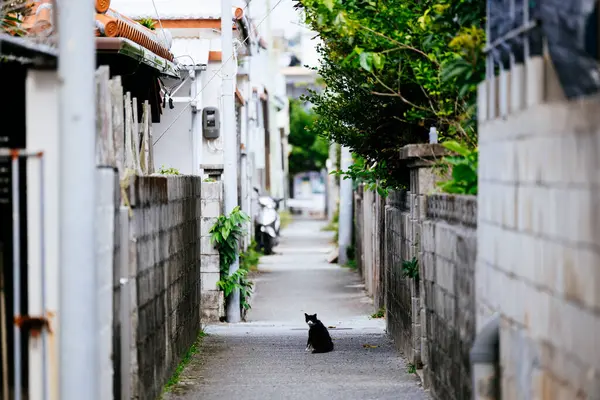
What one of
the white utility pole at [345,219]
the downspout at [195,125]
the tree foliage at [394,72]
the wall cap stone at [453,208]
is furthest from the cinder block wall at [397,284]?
the white utility pole at [345,219]

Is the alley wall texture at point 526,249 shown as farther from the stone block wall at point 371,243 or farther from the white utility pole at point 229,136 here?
the white utility pole at point 229,136

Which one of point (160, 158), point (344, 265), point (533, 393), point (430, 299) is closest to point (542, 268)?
point (533, 393)

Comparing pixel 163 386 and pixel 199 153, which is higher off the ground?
pixel 199 153

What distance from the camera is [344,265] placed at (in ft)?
87.8

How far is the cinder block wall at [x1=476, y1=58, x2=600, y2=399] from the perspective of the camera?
13.9ft

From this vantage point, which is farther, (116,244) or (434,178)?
(434,178)

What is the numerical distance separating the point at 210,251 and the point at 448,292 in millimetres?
7684

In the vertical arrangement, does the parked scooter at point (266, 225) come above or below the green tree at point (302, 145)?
below

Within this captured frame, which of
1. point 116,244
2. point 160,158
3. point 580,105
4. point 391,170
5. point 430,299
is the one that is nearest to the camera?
point 580,105

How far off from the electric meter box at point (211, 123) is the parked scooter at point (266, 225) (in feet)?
33.9

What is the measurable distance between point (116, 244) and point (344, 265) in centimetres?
1965

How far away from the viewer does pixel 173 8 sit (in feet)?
65.6

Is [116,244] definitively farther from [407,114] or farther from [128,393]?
[407,114]

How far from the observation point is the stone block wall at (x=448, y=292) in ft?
23.6
